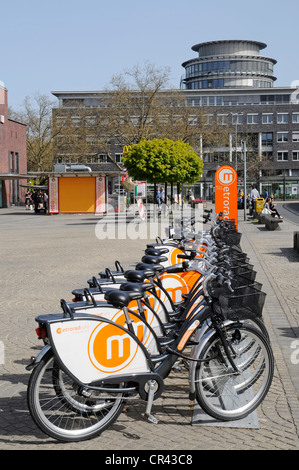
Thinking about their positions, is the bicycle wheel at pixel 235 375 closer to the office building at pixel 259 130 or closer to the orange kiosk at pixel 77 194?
the orange kiosk at pixel 77 194

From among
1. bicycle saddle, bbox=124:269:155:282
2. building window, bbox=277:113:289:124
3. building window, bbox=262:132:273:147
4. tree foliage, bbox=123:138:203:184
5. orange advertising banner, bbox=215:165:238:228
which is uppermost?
building window, bbox=277:113:289:124

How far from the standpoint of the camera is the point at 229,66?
400 ft

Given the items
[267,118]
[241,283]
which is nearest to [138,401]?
[241,283]

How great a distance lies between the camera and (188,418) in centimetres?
445

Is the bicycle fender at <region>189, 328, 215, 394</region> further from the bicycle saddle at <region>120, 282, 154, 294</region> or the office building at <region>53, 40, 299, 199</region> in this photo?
the office building at <region>53, 40, 299, 199</region>

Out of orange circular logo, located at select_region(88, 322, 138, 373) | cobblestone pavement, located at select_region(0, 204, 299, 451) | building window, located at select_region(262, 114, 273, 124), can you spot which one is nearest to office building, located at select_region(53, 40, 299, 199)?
building window, located at select_region(262, 114, 273, 124)

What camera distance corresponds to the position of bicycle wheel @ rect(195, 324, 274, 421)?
4.27m

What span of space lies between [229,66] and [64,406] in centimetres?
12347

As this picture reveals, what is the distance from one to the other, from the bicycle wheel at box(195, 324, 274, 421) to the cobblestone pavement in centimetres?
14

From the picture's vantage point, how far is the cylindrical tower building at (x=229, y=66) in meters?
121

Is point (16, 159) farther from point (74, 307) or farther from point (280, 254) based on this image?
point (74, 307)

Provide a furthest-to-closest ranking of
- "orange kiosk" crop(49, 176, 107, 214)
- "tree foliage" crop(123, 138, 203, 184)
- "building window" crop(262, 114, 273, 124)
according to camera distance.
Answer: "building window" crop(262, 114, 273, 124), "orange kiosk" crop(49, 176, 107, 214), "tree foliage" crop(123, 138, 203, 184)

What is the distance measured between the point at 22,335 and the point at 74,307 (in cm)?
290

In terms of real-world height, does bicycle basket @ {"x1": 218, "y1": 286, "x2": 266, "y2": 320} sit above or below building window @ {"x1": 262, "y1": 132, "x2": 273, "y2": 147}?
below
